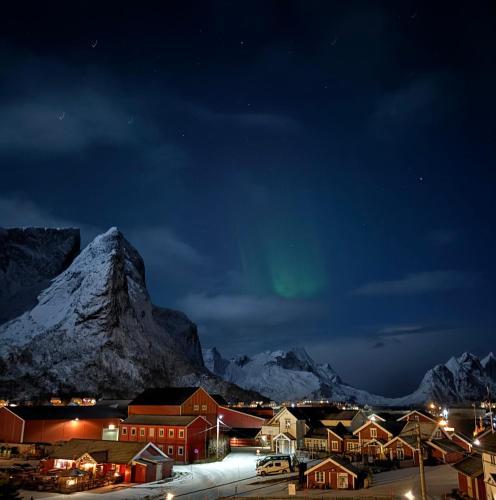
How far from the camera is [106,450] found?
38.1 m

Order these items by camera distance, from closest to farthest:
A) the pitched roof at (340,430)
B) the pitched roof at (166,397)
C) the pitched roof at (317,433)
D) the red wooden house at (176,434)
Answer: the red wooden house at (176,434), the pitched roof at (340,430), the pitched roof at (317,433), the pitched roof at (166,397)

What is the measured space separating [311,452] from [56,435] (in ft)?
91.1

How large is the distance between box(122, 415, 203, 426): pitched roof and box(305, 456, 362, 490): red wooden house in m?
18.6

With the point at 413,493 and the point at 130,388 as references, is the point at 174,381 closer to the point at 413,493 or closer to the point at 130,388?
the point at 130,388

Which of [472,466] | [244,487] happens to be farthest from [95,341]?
[472,466]

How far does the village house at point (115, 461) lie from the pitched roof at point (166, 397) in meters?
18.7

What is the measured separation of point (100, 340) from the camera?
115188mm

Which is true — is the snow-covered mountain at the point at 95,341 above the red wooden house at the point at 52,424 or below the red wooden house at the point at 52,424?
above

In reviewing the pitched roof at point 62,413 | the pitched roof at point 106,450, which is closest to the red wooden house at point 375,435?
the pitched roof at point 106,450

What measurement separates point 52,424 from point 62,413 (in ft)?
6.52

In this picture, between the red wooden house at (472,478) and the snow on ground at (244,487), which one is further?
the snow on ground at (244,487)

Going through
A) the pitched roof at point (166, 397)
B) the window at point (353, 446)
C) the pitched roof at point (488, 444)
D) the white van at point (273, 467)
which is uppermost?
the pitched roof at point (166, 397)

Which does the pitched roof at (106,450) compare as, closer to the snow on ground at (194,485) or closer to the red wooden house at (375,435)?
the snow on ground at (194,485)

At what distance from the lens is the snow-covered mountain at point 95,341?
103m
